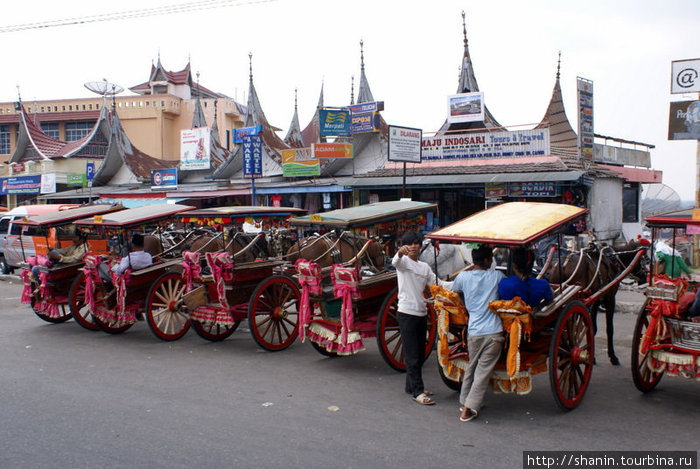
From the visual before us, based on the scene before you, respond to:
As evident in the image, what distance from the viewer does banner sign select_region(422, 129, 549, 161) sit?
1550 cm

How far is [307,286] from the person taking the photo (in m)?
6.78

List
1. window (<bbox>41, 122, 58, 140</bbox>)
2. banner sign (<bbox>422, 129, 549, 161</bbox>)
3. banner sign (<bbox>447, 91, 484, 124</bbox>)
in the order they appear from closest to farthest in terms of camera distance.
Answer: banner sign (<bbox>422, 129, 549, 161</bbox>), banner sign (<bbox>447, 91, 484, 124</bbox>), window (<bbox>41, 122, 58, 140</bbox>)

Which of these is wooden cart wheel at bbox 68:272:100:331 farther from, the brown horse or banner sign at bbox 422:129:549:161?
banner sign at bbox 422:129:549:161

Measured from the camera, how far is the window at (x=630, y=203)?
17828 millimetres

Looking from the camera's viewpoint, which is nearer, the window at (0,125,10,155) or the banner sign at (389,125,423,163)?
the banner sign at (389,125,423,163)

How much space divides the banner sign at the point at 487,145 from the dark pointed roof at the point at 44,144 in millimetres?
20389

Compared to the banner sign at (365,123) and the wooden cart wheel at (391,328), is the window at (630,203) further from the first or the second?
the wooden cart wheel at (391,328)

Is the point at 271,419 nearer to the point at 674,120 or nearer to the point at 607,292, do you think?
the point at 607,292

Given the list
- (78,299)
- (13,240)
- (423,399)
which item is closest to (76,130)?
(13,240)

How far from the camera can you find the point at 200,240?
31.1 feet

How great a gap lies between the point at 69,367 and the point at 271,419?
3187mm

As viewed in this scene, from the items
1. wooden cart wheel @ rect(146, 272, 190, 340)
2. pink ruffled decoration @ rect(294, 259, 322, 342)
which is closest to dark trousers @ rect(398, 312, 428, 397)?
pink ruffled decoration @ rect(294, 259, 322, 342)

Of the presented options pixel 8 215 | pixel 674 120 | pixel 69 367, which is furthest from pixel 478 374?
pixel 8 215

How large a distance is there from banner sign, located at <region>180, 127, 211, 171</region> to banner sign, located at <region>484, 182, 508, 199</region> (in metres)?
12.8
